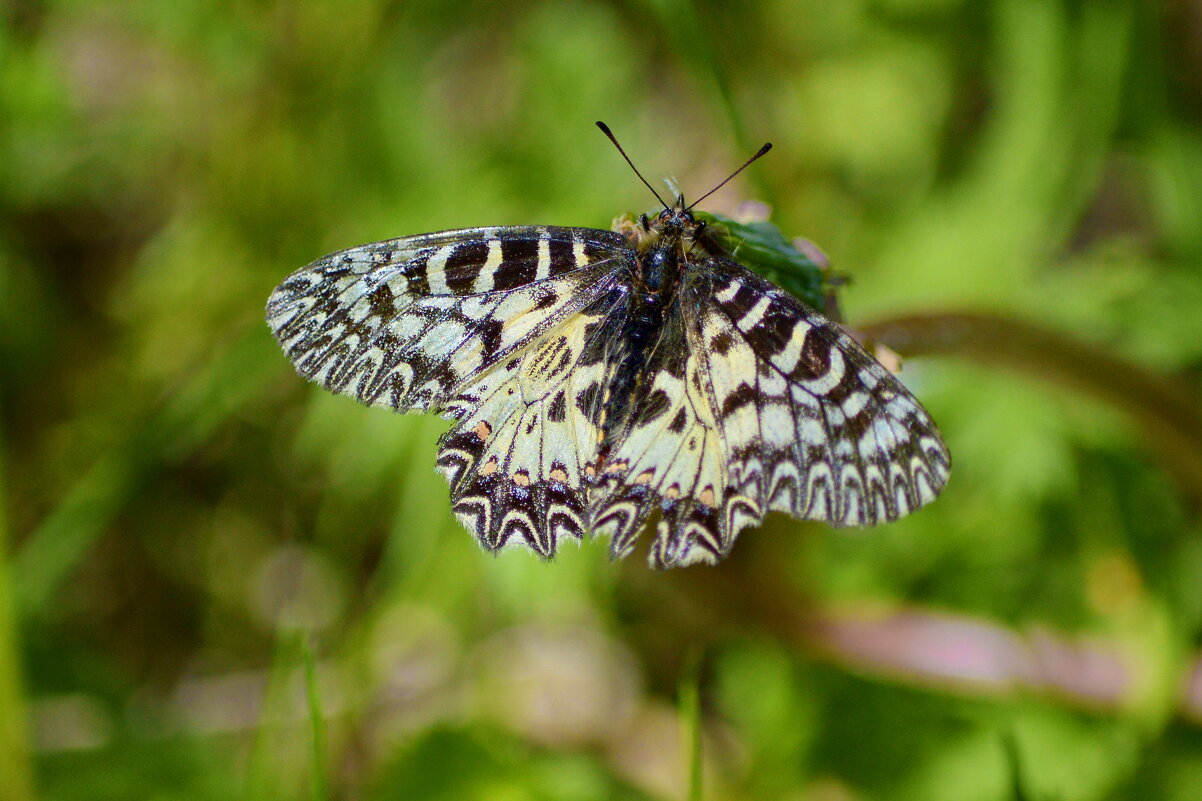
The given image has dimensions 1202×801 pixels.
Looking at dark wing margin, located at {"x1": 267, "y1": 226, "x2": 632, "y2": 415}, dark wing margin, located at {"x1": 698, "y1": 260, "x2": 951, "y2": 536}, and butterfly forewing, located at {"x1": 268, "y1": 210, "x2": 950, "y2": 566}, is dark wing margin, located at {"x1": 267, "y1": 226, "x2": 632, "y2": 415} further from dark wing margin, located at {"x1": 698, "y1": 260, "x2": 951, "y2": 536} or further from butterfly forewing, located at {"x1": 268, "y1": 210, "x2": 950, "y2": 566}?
dark wing margin, located at {"x1": 698, "y1": 260, "x2": 951, "y2": 536}

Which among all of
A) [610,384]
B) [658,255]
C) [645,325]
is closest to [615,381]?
[610,384]

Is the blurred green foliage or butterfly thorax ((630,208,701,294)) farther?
the blurred green foliage

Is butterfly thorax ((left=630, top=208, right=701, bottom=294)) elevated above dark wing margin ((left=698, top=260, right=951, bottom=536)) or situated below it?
above

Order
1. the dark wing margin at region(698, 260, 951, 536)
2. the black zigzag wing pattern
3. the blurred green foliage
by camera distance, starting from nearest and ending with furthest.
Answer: the dark wing margin at region(698, 260, 951, 536)
the black zigzag wing pattern
the blurred green foliage

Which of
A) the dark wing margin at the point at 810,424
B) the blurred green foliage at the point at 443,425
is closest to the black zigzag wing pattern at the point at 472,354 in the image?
the dark wing margin at the point at 810,424

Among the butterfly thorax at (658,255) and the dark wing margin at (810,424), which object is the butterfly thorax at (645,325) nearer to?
the butterfly thorax at (658,255)

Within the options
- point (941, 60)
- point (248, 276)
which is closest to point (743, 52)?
point (941, 60)

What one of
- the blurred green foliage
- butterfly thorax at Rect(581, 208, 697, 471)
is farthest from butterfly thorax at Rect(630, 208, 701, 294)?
the blurred green foliage

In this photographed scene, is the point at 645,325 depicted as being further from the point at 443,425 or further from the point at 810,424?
the point at 443,425
